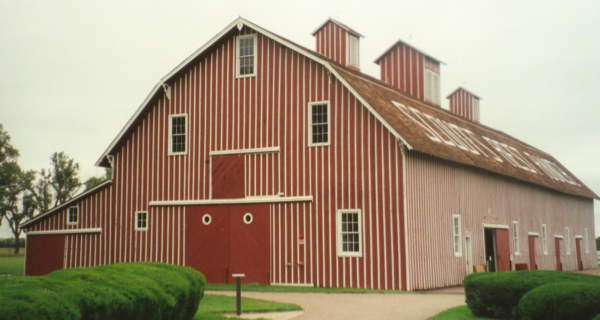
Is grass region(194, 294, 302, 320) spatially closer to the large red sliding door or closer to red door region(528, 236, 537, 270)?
the large red sliding door

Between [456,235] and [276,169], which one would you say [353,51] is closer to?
[276,169]

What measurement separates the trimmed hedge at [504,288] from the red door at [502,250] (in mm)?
17023

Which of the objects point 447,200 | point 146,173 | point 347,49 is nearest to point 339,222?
point 447,200

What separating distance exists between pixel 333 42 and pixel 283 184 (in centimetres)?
904

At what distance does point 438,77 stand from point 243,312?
26135 millimetres

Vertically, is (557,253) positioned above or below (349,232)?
below

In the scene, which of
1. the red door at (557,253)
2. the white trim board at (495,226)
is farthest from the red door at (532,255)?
the red door at (557,253)

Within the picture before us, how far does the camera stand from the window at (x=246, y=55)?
89.0 ft

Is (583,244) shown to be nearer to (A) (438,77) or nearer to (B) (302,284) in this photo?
(A) (438,77)

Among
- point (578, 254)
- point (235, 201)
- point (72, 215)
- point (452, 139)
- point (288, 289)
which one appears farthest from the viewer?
point (578, 254)

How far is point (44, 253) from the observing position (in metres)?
30.2

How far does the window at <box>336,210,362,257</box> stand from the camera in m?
24.5

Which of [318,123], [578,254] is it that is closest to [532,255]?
[578,254]

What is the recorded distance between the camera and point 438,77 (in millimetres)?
39906
